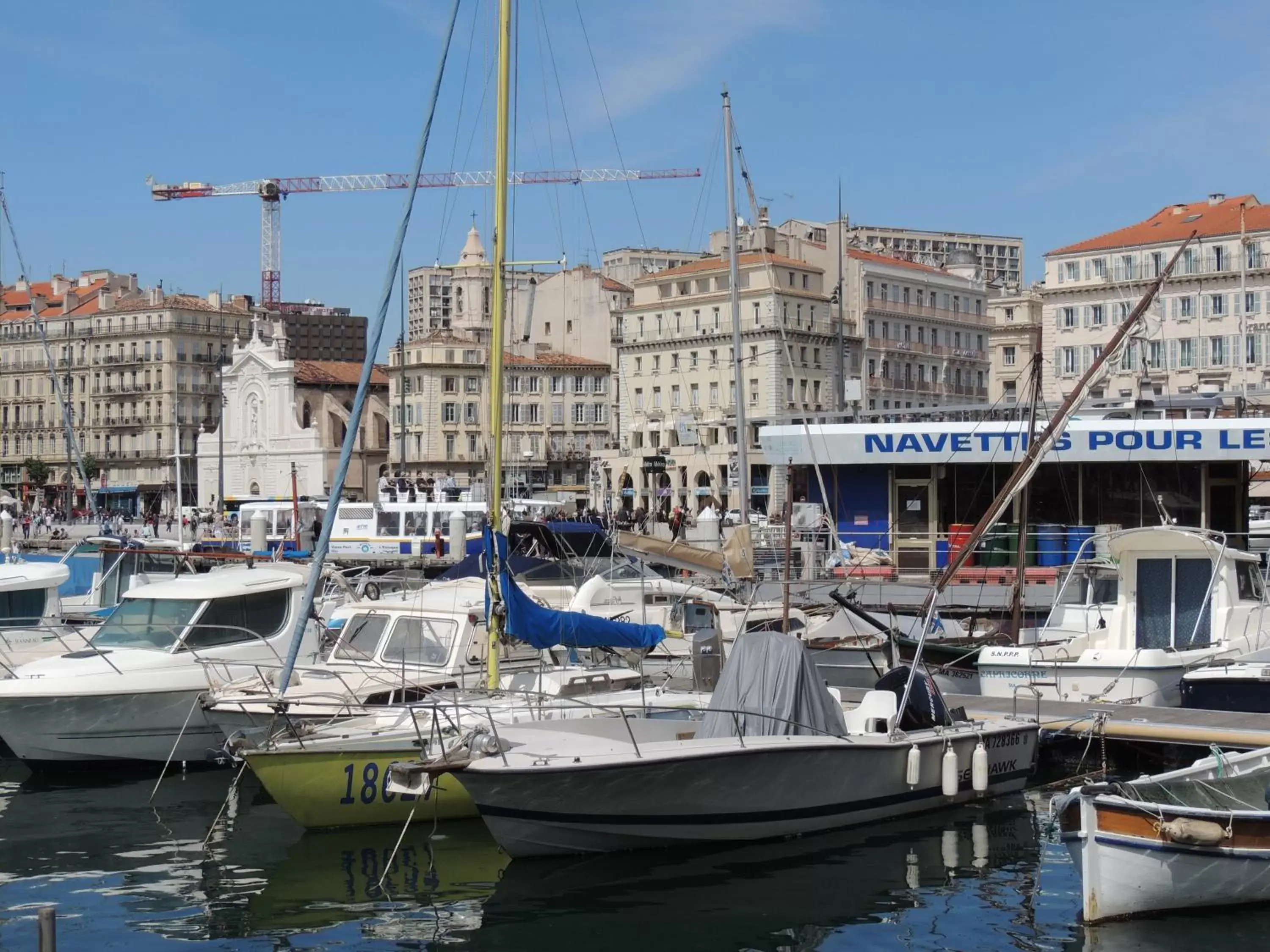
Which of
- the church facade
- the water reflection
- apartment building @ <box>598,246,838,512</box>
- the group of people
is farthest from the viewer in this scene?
the church facade

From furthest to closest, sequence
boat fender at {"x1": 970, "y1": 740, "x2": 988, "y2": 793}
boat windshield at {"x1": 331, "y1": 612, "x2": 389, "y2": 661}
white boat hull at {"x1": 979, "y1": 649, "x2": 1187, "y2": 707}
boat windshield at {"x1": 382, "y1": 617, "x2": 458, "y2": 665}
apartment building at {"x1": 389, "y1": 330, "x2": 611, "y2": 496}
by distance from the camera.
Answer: apartment building at {"x1": 389, "y1": 330, "x2": 611, "y2": 496}
white boat hull at {"x1": 979, "y1": 649, "x2": 1187, "y2": 707}
boat windshield at {"x1": 331, "y1": 612, "x2": 389, "y2": 661}
boat windshield at {"x1": 382, "y1": 617, "x2": 458, "y2": 665}
boat fender at {"x1": 970, "y1": 740, "x2": 988, "y2": 793}

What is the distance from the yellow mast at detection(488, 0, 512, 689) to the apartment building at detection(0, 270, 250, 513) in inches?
3997

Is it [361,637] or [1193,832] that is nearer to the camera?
[1193,832]

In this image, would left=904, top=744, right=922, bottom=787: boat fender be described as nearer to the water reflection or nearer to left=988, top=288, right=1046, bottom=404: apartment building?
the water reflection

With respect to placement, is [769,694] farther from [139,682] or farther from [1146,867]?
[139,682]

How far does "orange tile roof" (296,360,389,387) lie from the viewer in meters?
114

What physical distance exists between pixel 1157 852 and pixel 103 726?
45.8 ft

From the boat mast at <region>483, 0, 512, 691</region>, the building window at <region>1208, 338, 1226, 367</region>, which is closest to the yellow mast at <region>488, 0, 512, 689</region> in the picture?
the boat mast at <region>483, 0, 512, 691</region>

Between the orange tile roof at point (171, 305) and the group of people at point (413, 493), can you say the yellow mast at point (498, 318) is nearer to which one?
the group of people at point (413, 493)

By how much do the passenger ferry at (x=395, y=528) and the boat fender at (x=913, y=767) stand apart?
39762mm

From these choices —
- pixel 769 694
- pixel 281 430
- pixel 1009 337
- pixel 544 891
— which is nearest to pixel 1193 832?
pixel 769 694

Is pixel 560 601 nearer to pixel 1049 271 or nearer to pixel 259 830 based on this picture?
pixel 259 830

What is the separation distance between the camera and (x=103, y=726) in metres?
21.4

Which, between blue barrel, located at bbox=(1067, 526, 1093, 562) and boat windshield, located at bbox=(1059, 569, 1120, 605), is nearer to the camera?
boat windshield, located at bbox=(1059, 569, 1120, 605)
